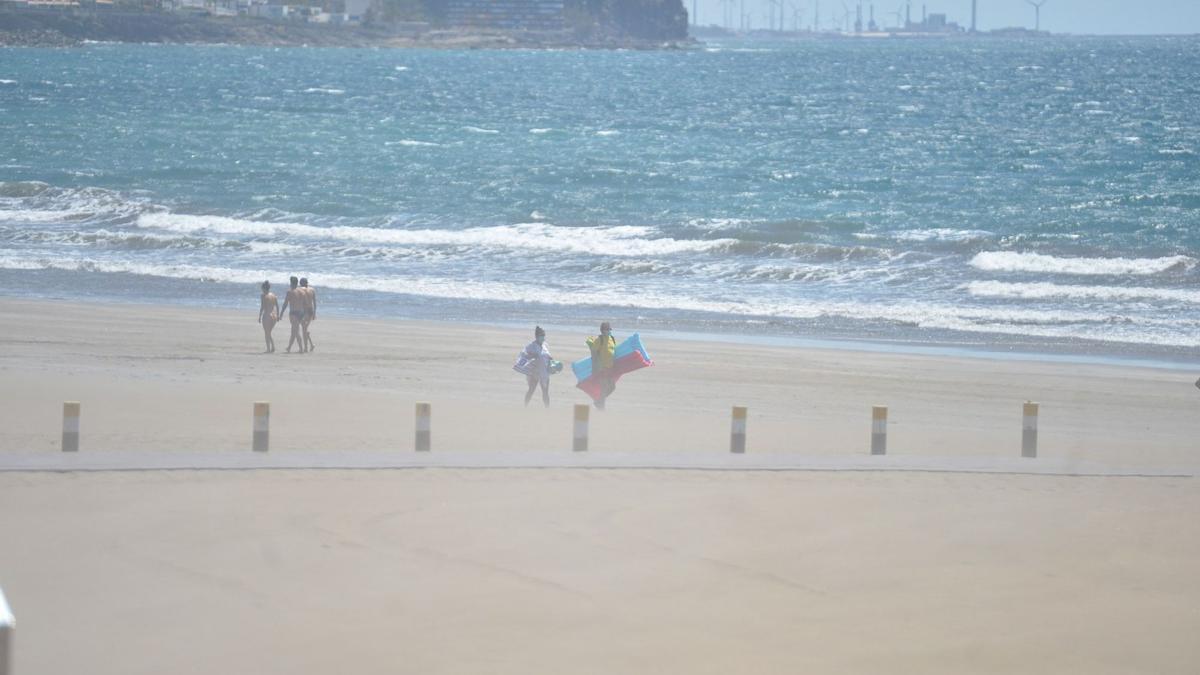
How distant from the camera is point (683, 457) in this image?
14008 millimetres

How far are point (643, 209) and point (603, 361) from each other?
84.5 feet

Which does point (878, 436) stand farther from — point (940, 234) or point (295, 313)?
point (940, 234)

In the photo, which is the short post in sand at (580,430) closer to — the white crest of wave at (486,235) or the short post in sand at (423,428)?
the short post in sand at (423,428)

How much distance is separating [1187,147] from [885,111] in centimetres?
2366

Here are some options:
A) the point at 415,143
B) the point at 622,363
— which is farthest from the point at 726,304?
the point at 415,143

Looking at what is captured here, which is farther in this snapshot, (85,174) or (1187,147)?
(1187,147)

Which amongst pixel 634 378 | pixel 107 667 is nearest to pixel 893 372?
pixel 634 378

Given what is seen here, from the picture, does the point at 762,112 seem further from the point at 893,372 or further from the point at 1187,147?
the point at 893,372

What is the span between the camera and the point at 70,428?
535 inches

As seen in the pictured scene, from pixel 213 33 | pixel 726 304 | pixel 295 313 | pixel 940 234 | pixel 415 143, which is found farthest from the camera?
pixel 213 33

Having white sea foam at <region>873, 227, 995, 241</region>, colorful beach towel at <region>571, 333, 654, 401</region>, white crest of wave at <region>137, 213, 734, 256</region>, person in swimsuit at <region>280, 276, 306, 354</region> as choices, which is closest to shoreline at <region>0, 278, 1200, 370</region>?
person in swimsuit at <region>280, 276, 306, 354</region>

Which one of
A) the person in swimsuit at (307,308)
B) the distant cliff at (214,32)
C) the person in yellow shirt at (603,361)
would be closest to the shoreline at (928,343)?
the person in swimsuit at (307,308)

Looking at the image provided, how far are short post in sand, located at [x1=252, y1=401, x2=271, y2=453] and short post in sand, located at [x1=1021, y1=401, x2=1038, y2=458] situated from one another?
23.6ft

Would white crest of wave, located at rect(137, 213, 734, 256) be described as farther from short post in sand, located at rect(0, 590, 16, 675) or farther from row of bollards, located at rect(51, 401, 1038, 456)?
short post in sand, located at rect(0, 590, 16, 675)
